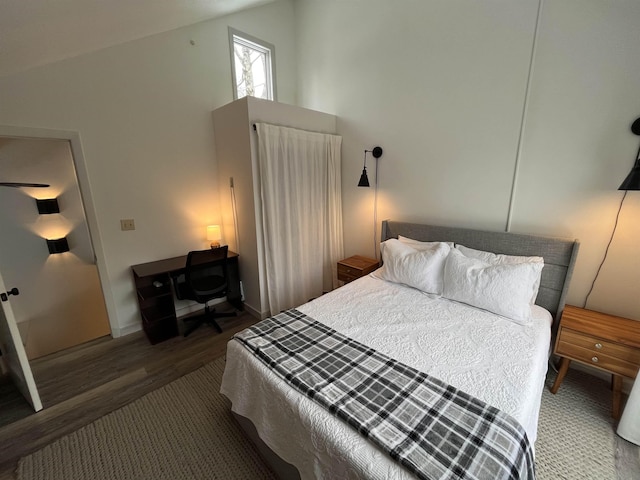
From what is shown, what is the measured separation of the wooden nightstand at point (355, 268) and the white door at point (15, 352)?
2.63 meters

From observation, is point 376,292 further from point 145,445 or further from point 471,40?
point 471,40

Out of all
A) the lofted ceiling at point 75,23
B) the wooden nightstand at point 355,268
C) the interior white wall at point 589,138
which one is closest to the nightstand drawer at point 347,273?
the wooden nightstand at point 355,268

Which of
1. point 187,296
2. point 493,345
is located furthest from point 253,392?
point 187,296

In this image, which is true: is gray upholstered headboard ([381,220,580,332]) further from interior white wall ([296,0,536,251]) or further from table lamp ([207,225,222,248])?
table lamp ([207,225,222,248])

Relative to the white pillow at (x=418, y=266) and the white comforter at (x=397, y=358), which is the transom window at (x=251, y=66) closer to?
the white pillow at (x=418, y=266)

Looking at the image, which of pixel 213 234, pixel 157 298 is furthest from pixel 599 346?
pixel 157 298

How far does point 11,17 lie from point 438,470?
104 inches

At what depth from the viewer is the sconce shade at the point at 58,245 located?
2.99m

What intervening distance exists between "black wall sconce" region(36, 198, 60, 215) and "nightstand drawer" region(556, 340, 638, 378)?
495 cm

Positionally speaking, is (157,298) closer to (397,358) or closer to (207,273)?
(207,273)

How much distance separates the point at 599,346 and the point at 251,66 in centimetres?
430

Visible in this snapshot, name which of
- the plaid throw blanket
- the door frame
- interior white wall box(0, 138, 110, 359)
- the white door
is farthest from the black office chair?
the plaid throw blanket

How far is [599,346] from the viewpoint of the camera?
1617 millimetres

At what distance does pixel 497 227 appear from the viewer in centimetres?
228
